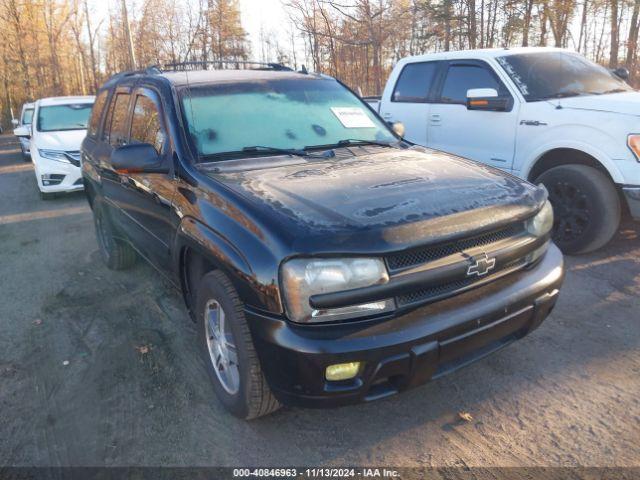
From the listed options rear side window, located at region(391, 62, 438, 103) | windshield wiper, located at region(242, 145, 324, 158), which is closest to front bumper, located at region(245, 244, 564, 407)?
windshield wiper, located at region(242, 145, 324, 158)

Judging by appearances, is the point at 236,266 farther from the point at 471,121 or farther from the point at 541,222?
the point at 471,121

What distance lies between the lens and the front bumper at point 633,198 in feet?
14.0

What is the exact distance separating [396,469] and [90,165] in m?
4.19

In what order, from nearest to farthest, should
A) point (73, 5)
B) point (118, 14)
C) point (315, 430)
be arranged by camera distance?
1. point (315, 430)
2. point (118, 14)
3. point (73, 5)

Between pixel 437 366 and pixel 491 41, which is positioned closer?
pixel 437 366

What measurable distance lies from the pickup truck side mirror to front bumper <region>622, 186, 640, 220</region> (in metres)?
1.49

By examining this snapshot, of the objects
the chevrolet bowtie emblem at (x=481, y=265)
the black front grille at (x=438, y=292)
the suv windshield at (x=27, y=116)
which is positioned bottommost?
the black front grille at (x=438, y=292)

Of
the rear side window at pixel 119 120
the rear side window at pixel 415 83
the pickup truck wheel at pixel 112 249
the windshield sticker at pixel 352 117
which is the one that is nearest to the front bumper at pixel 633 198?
the windshield sticker at pixel 352 117

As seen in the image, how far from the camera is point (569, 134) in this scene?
472 centimetres

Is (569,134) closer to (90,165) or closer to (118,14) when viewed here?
(90,165)

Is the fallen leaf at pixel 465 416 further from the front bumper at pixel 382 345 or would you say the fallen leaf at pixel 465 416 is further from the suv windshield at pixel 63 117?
the suv windshield at pixel 63 117

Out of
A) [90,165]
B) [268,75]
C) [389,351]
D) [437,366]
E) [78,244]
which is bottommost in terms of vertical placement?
[78,244]

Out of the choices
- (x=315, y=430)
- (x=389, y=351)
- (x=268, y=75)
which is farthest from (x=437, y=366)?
(x=268, y=75)

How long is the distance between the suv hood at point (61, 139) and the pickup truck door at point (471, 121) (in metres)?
6.53
